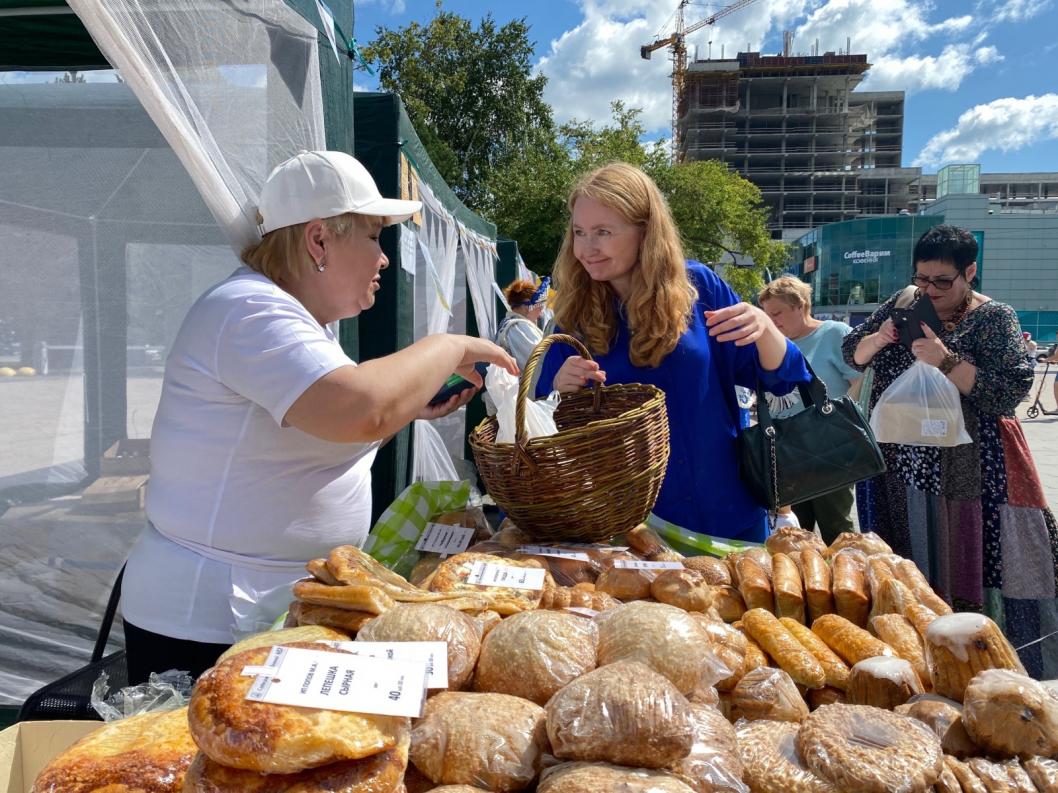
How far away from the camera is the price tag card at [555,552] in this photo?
1650 mm

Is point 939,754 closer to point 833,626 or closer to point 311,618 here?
point 833,626

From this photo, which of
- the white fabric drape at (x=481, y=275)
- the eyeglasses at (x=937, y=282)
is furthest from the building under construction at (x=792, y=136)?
the eyeglasses at (x=937, y=282)

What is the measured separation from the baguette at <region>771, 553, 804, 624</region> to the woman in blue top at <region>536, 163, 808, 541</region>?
2.39 ft

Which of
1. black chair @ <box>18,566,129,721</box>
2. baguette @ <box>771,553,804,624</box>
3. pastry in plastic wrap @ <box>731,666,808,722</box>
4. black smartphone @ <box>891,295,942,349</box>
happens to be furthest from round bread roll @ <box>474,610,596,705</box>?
black smartphone @ <box>891,295,942,349</box>

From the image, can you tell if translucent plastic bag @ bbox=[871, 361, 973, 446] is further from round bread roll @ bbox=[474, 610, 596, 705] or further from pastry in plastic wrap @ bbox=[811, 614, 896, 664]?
round bread roll @ bbox=[474, 610, 596, 705]

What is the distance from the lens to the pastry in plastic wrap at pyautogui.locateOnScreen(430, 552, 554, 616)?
1.29m

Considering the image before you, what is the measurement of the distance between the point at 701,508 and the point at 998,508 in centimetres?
168

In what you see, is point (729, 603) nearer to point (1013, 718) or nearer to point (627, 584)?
point (627, 584)

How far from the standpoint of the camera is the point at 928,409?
301 centimetres

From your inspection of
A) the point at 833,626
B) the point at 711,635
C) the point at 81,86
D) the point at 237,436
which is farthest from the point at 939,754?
the point at 81,86

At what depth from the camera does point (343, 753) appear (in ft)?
2.38

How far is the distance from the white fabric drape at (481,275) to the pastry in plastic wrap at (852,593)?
5.35 m

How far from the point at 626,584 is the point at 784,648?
13.2 inches

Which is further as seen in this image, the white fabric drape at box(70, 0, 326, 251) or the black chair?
the white fabric drape at box(70, 0, 326, 251)
